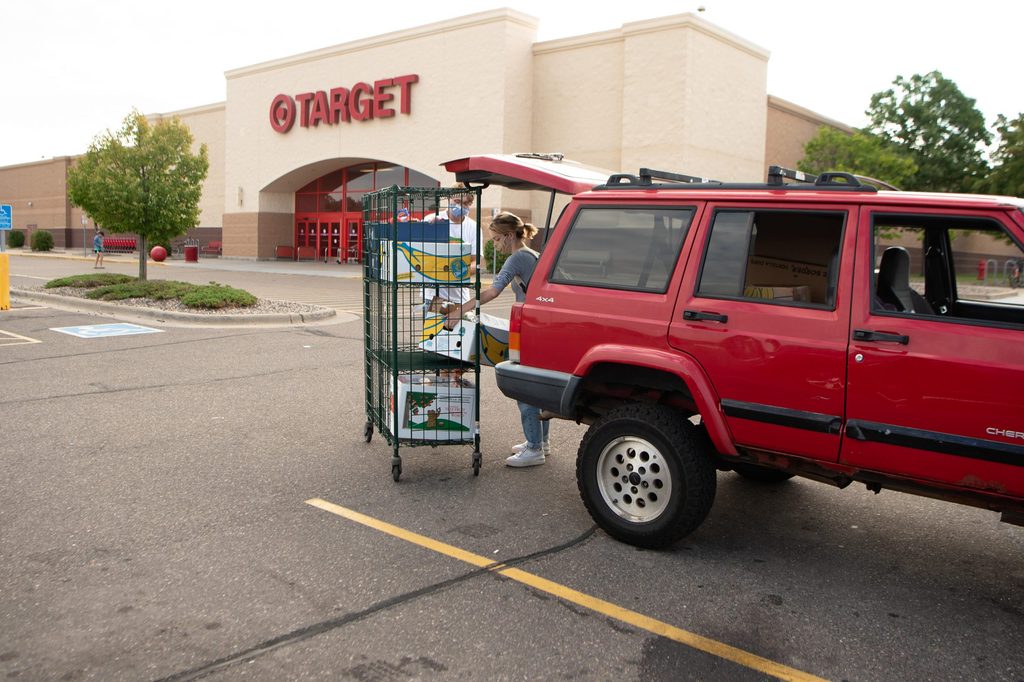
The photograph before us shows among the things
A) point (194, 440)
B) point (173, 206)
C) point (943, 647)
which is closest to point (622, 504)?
point (943, 647)

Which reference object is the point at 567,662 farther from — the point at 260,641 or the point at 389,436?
the point at 389,436

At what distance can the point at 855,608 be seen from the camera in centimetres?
404

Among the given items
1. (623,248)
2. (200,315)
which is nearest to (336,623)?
(623,248)

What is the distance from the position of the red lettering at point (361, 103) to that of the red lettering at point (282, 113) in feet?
14.3

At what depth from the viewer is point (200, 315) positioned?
578 inches

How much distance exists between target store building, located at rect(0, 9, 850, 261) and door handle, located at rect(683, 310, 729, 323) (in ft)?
69.4

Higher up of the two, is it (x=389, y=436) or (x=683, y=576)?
(x=389, y=436)

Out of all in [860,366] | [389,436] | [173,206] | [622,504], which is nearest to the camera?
[860,366]

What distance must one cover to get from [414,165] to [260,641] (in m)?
32.3

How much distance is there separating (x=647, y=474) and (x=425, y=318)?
1944 mm

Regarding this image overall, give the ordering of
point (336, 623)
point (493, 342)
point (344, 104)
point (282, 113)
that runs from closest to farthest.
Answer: point (336, 623)
point (493, 342)
point (344, 104)
point (282, 113)

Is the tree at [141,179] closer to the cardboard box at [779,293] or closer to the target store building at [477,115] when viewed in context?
the target store building at [477,115]

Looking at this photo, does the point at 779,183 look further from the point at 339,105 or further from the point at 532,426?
the point at 339,105

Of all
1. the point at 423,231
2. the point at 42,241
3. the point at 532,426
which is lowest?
the point at 532,426
